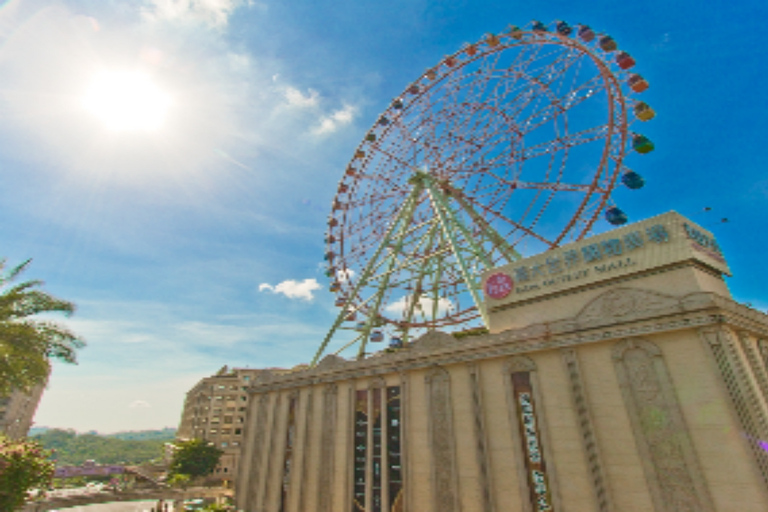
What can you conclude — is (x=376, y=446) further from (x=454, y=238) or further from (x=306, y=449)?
(x=454, y=238)

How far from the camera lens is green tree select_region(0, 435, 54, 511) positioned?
20281 millimetres

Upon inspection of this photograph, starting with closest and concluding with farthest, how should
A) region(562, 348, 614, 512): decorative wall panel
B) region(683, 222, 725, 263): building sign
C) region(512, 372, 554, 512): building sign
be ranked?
region(562, 348, 614, 512): decorative wall panel, region(512, 372, 554, 512): building sign, region(683, 222, 725, 263): building sign

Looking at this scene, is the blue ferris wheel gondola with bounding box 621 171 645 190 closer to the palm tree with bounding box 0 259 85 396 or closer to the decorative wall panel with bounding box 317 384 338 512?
the decorative wall panel with bounding box 317 384 338 512

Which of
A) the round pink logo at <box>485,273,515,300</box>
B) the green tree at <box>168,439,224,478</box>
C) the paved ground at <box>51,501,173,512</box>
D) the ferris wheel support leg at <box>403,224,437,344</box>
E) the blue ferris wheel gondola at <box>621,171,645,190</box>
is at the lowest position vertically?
the paved ground at <box>51,501,173,512</box>

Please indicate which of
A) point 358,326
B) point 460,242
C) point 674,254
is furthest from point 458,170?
point 674,254

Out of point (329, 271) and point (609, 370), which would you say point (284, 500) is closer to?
point (329, 271)

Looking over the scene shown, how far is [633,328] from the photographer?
15398 millimetres

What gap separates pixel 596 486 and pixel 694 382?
5141 millimetres

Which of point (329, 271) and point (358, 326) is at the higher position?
point (329, 271)

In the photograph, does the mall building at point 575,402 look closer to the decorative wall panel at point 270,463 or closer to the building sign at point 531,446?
the building sign at point 531,446

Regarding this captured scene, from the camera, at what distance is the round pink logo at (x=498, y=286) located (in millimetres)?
20672

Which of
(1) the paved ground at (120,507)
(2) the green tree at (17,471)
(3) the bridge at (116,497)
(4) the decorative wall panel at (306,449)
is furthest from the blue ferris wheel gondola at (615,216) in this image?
(1) the paved ground at (120,507)

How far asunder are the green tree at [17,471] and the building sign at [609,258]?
26.8 metres

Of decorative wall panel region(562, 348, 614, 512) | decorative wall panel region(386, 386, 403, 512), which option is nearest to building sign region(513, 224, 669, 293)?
decorative wall panel region(562, 348, 614, 512)
